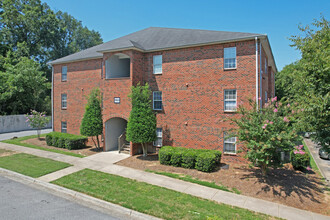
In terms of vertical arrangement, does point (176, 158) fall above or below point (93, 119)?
below

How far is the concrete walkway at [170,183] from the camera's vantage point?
332 inches

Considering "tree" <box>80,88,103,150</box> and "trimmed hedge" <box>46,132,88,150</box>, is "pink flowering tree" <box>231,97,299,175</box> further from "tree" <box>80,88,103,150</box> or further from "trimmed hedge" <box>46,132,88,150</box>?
"trimmed hedge" <box>46,132,88,150</box>

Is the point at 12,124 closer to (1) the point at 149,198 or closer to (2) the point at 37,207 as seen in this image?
(2) the point at 37,207

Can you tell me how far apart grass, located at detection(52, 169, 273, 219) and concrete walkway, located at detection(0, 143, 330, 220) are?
0.52m

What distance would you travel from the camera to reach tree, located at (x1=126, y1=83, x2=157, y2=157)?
14.8m

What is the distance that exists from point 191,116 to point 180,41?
225 inches

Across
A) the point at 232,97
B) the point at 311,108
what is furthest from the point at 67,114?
the point at 311,108

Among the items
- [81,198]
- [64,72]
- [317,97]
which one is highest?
[64,72]

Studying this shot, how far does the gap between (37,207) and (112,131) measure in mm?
10124

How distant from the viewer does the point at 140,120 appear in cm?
1486

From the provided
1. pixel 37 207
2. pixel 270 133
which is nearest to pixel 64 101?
pixel 37 207

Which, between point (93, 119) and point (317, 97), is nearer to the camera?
point (317, 97)

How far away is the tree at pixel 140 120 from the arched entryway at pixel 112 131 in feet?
11.5

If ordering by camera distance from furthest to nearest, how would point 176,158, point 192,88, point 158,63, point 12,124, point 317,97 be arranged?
point 12,124, point 158,63, point 192,88, point 176,158, point 317,97
